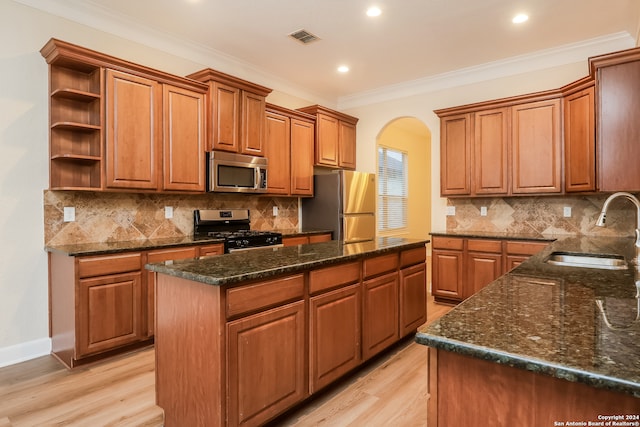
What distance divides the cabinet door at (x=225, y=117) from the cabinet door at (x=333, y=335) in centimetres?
226

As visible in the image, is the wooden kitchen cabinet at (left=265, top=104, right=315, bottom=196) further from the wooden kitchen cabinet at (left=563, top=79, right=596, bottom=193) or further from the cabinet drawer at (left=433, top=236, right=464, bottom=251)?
the wooden kitchen cabinet at (left=563, top=79, right=596, bottom=193)

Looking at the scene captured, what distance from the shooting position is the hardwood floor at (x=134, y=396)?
6.88 feet

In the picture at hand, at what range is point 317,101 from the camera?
5.80 metres

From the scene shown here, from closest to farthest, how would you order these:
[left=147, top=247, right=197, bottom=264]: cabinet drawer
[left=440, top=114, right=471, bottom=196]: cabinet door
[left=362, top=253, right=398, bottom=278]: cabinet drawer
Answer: [left=362, top=253, right=398, bottom=278]: cabinet drawer → [left=147, top=247, right=197, bottom=264]: cabinet drawer → [left=440, top=114, right=471, bottom=196]: cabinet door

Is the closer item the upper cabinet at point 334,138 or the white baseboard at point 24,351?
the white baseboard at point 24,351

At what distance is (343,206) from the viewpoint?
16.4 ft

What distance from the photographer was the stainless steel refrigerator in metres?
5.00

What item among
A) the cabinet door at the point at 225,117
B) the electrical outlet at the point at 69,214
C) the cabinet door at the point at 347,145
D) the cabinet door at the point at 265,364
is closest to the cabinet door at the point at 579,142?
the cabinet door at the point at 347,145

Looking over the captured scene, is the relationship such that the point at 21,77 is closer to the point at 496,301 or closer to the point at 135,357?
the point at 135,357

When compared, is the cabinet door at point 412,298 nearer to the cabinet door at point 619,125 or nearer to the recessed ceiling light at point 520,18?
the cabinet door at point 619,125

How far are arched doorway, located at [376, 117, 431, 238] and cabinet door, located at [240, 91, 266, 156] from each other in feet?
11.9

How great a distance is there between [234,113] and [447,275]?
3.05 metres

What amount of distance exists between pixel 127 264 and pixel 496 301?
2748mm

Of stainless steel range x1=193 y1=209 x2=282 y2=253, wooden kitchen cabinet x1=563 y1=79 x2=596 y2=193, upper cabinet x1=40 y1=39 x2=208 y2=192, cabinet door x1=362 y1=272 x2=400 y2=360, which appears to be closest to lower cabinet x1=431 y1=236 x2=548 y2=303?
wooden kitchen cabinet x1=563 y1=79 x2=596 y2=193
